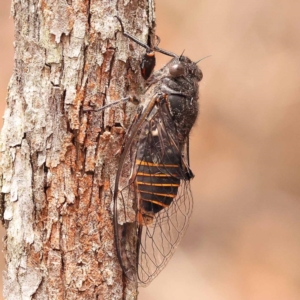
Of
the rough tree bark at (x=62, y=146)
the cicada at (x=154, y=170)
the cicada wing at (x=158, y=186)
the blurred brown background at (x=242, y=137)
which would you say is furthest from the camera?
the blurred brown background at (x=242, y=137)

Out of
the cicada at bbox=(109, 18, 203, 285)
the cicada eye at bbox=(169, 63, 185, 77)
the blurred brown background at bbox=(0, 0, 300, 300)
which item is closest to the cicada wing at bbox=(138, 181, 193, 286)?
the cicada at bbox=(109, 18, 203, 285)

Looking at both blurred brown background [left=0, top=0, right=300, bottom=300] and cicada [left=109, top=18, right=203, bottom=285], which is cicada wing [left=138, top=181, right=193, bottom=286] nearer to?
cicada [left=109, top=18, right=203, bottom=285]

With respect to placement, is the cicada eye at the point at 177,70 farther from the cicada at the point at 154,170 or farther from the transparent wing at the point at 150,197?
the transparent wing at the point at 150,197

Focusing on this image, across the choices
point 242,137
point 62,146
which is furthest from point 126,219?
point 242,137

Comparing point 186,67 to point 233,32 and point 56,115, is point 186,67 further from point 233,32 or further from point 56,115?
point 233,32

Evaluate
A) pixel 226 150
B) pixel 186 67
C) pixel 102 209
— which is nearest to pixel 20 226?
pixel 102 209

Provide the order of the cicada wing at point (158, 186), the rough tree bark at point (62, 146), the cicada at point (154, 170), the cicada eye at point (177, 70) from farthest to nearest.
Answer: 1. the cicada eye at point (177, 70)
2. the cicada wing at point (158, 186)
3. the cicada at point (154, 170)
4. the rough tree bark at point (62, 146)

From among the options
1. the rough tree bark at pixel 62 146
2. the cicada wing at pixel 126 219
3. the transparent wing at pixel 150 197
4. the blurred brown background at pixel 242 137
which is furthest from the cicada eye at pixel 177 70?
the blurred brown background at pixel 242 137
